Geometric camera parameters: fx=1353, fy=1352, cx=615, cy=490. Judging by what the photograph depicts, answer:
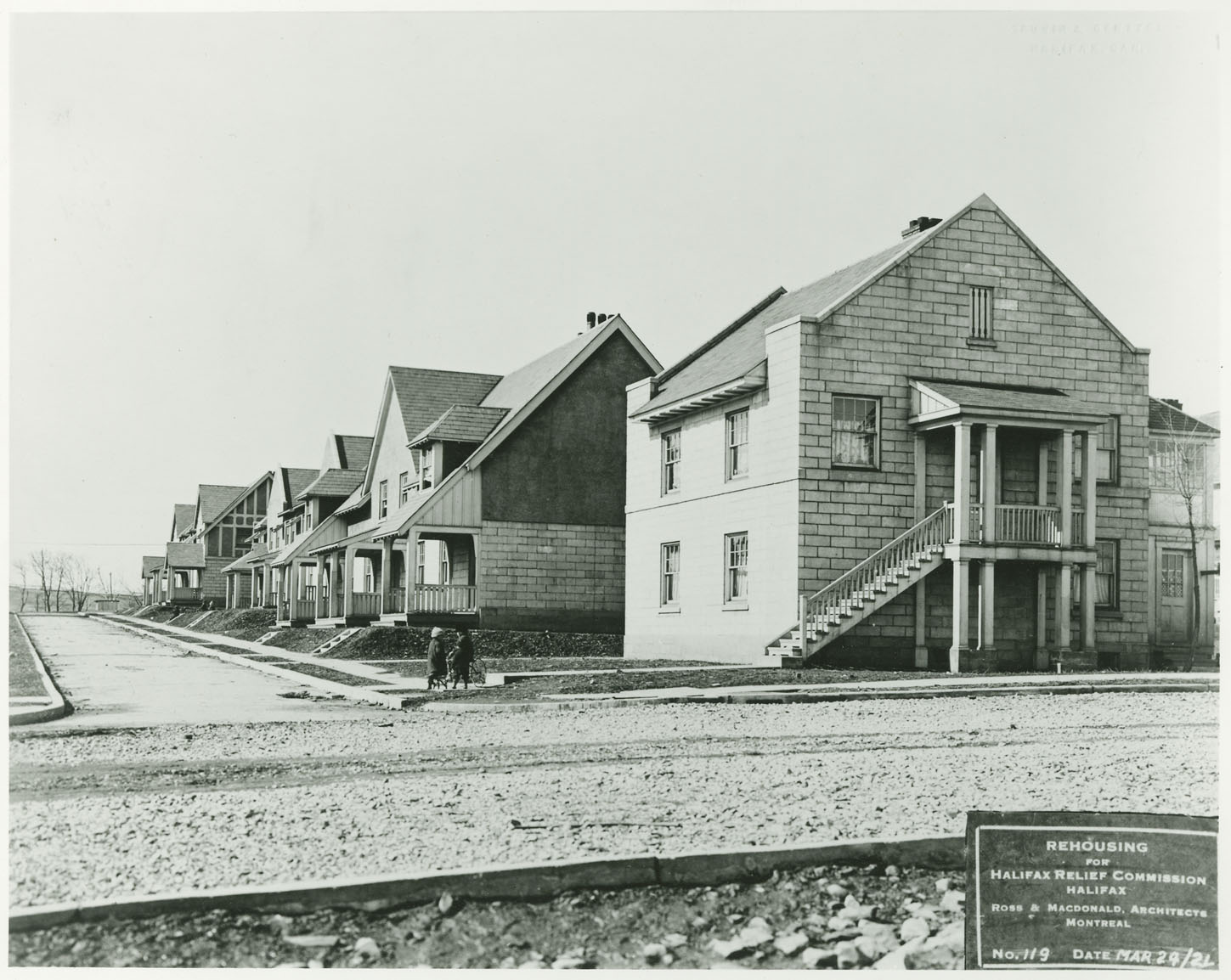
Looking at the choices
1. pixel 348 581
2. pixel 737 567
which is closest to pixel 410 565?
pixel 348 581

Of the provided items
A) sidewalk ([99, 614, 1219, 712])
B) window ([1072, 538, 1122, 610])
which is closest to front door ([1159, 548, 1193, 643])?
window ([1072, 538, 1122, 610])

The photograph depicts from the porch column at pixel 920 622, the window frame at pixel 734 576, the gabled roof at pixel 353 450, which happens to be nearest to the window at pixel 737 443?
the window frame at pixel 734 576

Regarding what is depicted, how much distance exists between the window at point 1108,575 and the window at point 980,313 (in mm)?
4802

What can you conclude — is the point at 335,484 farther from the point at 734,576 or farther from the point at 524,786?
the point at 524,786

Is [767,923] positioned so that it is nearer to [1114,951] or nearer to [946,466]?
[1114,951]

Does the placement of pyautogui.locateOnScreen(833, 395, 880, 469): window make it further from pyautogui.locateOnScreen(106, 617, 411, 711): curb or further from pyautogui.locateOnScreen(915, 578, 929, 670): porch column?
pyautogui.locateOnScreen(106, 617, 411, 711): curb

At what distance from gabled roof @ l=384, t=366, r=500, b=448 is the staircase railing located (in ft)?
60.9

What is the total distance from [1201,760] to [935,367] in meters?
14.9

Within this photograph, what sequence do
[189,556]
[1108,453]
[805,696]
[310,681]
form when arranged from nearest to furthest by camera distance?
[805,696] < [310,681] < [1108,453] < [189,556]

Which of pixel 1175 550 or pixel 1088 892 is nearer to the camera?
pixel 1088 892

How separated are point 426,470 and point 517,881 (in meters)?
31.2

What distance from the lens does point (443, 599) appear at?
35469 mm

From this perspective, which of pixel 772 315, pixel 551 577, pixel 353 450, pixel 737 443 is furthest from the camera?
pixel 353 450

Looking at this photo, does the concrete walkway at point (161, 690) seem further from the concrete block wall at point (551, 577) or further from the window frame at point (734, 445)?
the window frame at point (734, 445)
